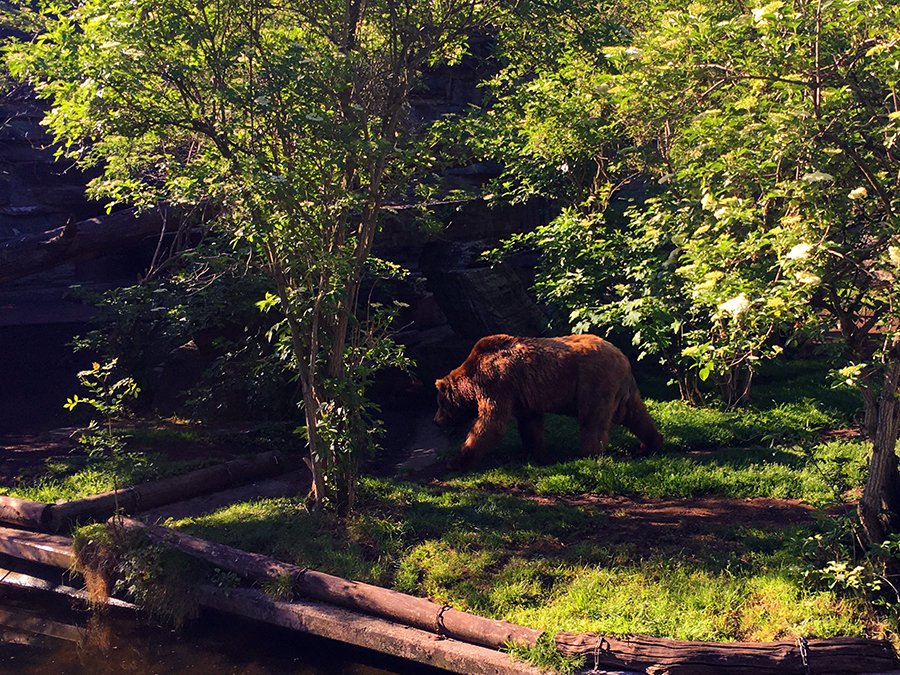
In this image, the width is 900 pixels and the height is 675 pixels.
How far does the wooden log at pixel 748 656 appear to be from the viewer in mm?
4074

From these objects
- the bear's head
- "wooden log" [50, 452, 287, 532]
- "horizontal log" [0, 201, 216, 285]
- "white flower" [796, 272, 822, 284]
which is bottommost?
"wooden log" [50, 452, 287, 532]

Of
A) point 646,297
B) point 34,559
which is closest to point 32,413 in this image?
point 34,559

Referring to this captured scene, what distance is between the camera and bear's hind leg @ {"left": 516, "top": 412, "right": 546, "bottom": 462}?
8.49 metres

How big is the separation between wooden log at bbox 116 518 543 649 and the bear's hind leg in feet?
12.0

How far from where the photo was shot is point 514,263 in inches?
627

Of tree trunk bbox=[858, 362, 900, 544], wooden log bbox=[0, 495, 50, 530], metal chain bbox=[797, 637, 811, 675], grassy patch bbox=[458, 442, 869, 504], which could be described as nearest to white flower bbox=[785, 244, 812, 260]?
tree trunk bbox=[858, 362, 900, 544]

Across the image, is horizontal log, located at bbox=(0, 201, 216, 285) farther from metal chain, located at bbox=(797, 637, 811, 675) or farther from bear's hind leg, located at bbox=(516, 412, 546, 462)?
metal chain, located at bbox=(797, 637, 811, 675)

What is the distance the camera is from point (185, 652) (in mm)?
5312

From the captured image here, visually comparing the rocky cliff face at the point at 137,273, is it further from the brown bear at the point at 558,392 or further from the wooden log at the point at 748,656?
the wooden log at the point at 748,656

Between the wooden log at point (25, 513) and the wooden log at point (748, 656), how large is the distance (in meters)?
5.13

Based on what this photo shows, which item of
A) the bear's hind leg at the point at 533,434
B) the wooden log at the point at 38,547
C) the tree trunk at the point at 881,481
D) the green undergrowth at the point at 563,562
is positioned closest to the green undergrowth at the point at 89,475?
the wooden log at the point at 38,547

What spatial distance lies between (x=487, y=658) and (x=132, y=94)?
4.92m

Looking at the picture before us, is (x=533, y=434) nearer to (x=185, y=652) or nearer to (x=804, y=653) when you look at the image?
(x=185, y=652)

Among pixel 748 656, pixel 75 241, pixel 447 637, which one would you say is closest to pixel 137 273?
pixel 75 241
